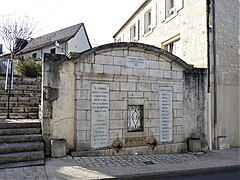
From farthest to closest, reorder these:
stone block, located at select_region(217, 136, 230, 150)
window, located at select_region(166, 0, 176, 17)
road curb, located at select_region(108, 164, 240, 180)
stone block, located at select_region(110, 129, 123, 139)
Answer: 1. window, located at select_region(166, 0, 176, 17)
2. stone block, located at select_region(217, 136, 230, 150)
3. stone block, located at select_region(110, 129, 123, 139)
4. road curb, located at select_region(108, 164, 240, 180)

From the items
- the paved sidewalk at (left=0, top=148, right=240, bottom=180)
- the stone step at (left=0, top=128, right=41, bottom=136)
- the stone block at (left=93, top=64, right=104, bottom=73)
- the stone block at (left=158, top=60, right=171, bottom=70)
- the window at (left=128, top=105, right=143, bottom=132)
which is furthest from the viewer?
the stone block at (left=158, top=60, right=171, bottom=70)

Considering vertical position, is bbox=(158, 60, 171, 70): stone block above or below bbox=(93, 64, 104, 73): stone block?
above

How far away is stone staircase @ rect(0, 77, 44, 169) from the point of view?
5.46 m

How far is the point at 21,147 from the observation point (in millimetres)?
5715

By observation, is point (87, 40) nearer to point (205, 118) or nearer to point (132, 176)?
point (205, 118)

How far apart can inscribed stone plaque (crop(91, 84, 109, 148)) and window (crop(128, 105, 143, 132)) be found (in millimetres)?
789

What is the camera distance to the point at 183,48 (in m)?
9.77

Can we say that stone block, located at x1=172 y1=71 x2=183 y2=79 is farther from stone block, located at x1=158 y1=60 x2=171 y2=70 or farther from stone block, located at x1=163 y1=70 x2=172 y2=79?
stone block, located at x1=158 y1=60 x2=171 y2=70

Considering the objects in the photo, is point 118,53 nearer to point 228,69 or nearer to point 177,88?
point 177,88

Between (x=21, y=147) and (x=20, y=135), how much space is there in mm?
528

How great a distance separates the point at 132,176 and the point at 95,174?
2.48 feet

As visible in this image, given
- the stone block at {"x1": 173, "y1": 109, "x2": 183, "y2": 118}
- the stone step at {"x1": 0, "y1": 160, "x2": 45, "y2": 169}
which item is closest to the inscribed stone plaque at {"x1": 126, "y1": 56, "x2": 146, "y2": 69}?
the stone block at {"x1": 173, "y1": 109, "x2": 183, "y2": 118}

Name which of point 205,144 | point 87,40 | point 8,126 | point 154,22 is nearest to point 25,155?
point 8,126

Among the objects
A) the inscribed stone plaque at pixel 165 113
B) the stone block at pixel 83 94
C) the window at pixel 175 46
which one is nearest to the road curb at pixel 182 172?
the inscribed stone plaque at pixel 165 113
